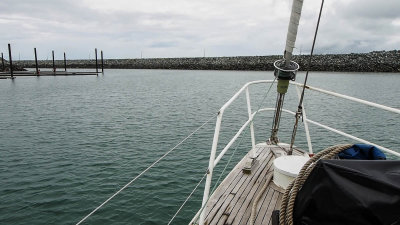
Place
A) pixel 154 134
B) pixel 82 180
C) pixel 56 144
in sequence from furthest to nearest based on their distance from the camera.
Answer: pixel 154 134
pixel 56 144
pixel 82 180

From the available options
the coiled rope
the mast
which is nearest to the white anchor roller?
the coiled rope

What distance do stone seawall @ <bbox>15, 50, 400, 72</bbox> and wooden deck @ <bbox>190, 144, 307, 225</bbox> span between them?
84.6 m

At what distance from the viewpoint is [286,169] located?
423cm

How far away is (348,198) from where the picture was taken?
83.7 inches

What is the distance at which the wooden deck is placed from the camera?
3701mm

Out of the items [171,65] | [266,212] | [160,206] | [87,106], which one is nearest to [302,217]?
[266,212]

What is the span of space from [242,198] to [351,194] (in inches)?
90.8

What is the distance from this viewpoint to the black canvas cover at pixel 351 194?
2002mm

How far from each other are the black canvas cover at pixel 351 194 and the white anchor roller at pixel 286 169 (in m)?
1.81

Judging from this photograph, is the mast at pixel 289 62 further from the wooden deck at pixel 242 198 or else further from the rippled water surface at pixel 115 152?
the wooden deck at pixel 242 198

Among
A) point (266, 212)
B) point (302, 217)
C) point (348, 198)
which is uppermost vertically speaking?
point (348, 198)

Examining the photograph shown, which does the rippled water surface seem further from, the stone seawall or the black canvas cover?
the stone seawall

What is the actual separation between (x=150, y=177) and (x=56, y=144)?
5.97 m

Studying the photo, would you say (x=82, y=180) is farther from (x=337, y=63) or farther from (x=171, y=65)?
(x=171, y=65)
